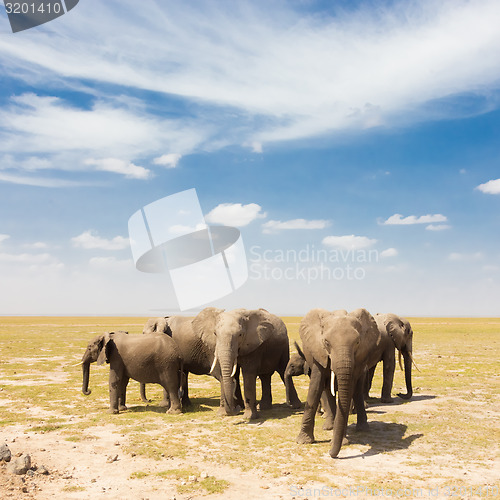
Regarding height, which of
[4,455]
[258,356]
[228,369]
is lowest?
[4,455]

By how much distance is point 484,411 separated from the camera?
49.7 ft

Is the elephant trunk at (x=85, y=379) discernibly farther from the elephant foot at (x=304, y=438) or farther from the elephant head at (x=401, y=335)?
the elephant head at (x=401, y=335)

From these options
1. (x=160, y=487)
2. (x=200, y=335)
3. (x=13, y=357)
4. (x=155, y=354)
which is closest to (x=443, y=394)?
(x=200, y=335)

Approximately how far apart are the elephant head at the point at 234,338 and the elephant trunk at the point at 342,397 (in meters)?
4.06

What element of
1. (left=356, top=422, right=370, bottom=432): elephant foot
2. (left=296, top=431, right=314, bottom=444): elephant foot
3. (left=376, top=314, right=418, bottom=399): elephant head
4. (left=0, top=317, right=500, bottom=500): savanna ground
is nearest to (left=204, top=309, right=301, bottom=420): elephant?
(left=0, top=317, right=500, bottom=500): savanna ground

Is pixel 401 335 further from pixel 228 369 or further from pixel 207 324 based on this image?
pixel 228 369

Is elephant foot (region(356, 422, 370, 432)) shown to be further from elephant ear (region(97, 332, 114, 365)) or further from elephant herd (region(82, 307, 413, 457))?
elephant ear (region(97, 332, 114, 365))

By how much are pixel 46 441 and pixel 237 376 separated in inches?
242

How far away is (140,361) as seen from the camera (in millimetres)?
15180

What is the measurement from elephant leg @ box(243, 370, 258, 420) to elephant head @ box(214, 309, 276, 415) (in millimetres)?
457

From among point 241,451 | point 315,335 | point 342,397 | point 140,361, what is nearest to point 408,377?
point 315,335

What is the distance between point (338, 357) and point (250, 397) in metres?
5.24

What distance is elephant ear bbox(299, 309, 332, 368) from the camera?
1096cm

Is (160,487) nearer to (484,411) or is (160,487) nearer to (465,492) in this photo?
(465,492)
